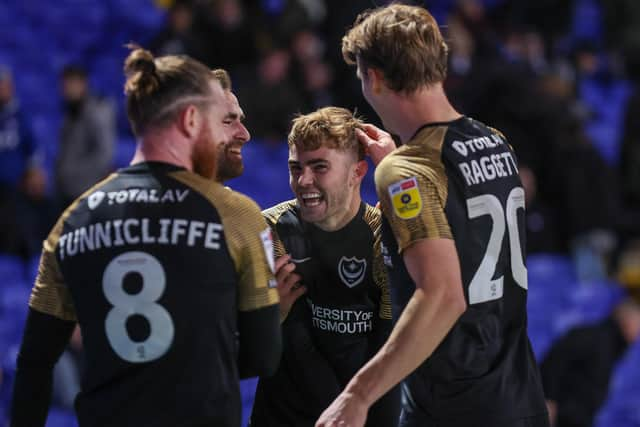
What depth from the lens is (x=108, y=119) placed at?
9.62m

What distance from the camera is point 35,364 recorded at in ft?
10.3

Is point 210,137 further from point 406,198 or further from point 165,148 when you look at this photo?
point 406,198

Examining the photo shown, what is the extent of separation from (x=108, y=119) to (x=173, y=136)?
22.1 feet

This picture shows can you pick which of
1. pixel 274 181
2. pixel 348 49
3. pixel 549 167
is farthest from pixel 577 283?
pixel 348 49

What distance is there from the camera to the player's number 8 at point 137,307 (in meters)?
2.97

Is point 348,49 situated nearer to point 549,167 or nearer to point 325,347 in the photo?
point 325,347

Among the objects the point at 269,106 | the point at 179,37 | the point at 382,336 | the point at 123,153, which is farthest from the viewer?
the point at 179,37

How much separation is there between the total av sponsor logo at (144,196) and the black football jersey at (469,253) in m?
0.63

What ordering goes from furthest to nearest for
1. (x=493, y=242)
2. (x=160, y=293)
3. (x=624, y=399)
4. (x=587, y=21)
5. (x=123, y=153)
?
(x=587, y=21) → (x=123, y=153) → (x=624, y=399) → (x=493, y=242) → (x=160, y=293)

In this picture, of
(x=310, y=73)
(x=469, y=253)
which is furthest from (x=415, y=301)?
(x=310, y=73)

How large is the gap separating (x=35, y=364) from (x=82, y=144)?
6.67 metres

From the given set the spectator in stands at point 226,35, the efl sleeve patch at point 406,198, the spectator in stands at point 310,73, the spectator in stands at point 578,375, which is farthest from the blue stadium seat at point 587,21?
the efl sleeve patch at point 406,198

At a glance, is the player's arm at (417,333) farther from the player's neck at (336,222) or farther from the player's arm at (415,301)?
the player's neck at (336,222)

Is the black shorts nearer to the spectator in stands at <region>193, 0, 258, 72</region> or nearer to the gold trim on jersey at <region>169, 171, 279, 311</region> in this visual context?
the gold trim on jersey at <region>169, 171, 279, 311</region>
